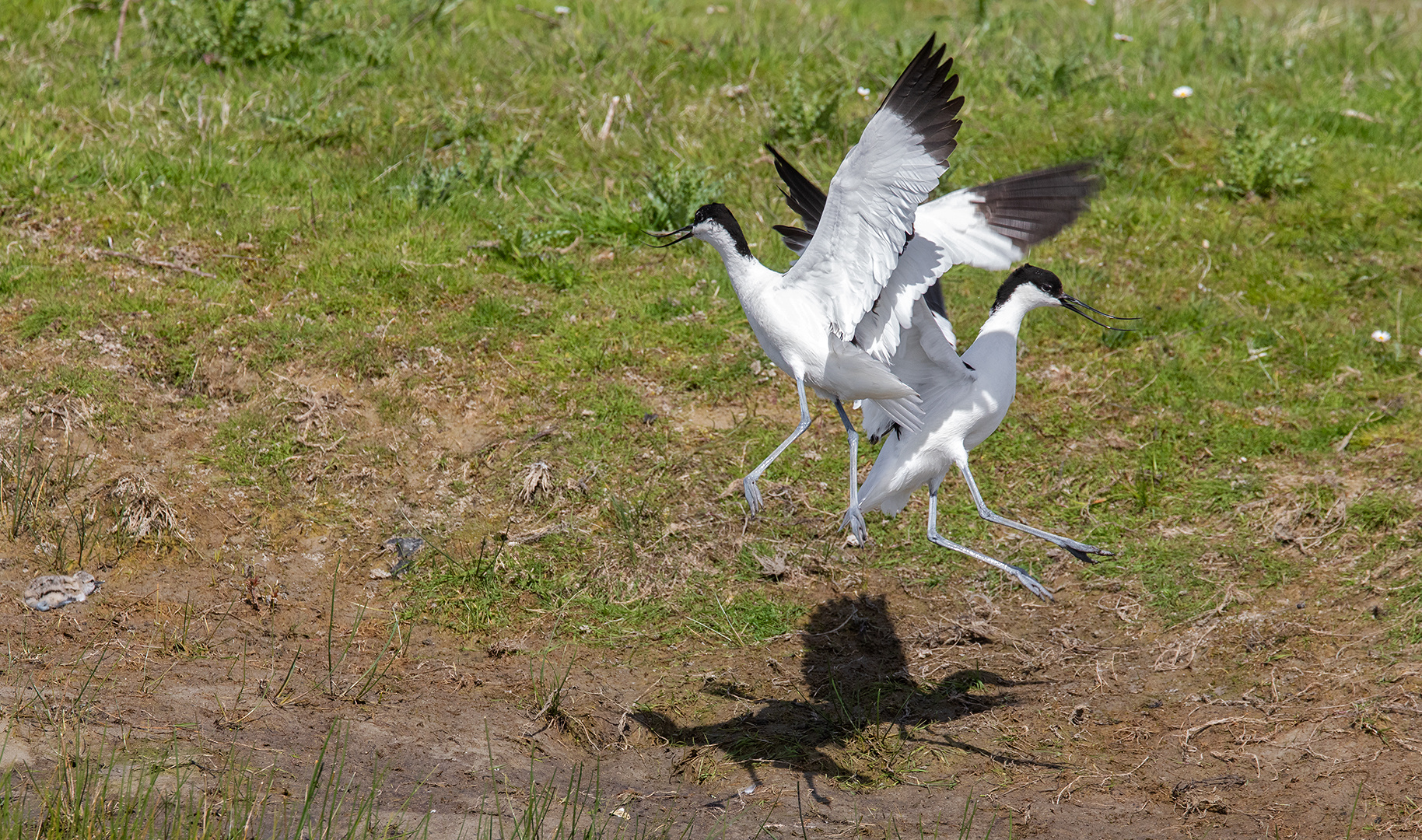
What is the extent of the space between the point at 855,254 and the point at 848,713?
1557 mm

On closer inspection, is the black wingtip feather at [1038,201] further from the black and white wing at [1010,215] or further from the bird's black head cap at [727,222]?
the bird's black head cap at [727,222]

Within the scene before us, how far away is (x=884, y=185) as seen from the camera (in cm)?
389

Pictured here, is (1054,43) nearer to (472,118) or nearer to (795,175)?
(472,118)

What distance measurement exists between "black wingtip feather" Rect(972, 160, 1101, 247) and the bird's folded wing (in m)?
0.67

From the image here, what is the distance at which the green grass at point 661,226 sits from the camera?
5453 mm

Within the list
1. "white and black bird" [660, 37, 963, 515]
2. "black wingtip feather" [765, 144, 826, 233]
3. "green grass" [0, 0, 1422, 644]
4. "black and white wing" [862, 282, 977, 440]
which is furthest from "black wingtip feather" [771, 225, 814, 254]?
"green grass" [0, 0, 1422, 644]

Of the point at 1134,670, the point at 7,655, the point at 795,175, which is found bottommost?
the point at 1134,670

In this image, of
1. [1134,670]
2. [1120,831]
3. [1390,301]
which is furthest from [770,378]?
[1390,301]

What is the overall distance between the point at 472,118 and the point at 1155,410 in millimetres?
3876

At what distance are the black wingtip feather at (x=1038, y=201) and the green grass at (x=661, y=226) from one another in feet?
4.51

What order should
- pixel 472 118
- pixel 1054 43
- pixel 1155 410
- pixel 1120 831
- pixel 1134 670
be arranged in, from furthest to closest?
1. pixel 1054 43
2. pixel 472 118
3. pixel 1155 410
4. pixel 1134 670
5. pixel 1120 831

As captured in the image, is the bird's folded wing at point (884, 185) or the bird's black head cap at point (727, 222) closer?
the bird's folded wing at point (884, 185)

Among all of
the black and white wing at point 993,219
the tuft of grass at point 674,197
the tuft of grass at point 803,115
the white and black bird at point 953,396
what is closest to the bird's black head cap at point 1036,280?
the white and black bird at point 953,396

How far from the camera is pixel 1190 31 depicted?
28.3 ft
